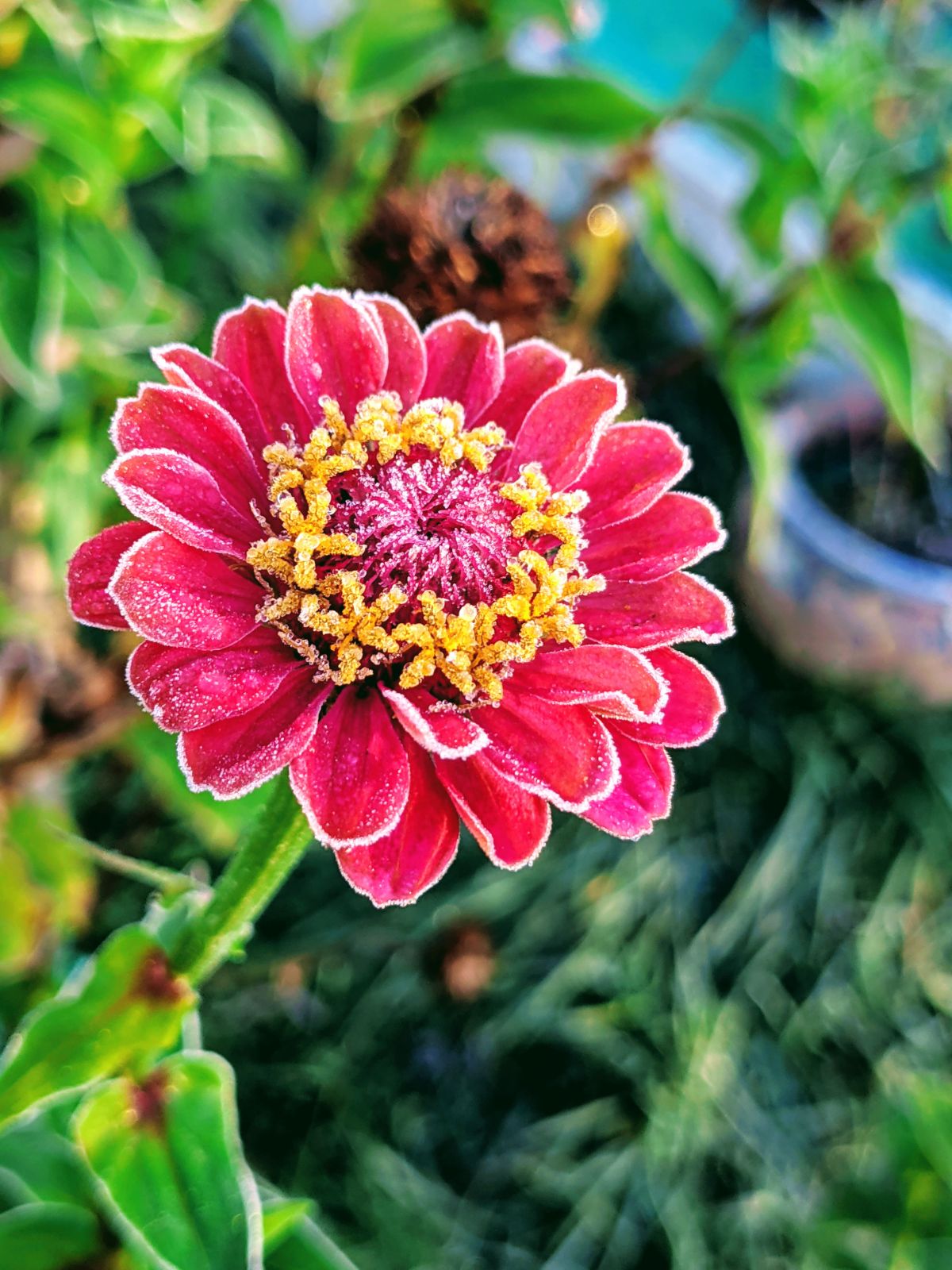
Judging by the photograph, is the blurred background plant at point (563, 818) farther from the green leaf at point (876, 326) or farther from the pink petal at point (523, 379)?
the pink petal at point (523, 379)

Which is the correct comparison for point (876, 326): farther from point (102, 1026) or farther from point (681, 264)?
point (102, 1026)

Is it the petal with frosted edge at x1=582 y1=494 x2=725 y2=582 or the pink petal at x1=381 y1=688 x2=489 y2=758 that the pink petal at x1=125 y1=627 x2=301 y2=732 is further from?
the petal with frosted edge at x1=582 y1=494 x2=725 y2=582

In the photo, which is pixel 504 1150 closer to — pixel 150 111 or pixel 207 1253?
pixel 207 1253

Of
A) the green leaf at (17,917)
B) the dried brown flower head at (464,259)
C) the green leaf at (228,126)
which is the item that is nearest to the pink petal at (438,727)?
the dried brown flower head at (464,259)

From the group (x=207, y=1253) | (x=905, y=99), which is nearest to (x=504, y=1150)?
(x=207, y=1253)

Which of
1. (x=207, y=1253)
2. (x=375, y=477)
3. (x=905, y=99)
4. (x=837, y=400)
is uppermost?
(x=905, y=99)

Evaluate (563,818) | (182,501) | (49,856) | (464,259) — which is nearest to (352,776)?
(182,501)
